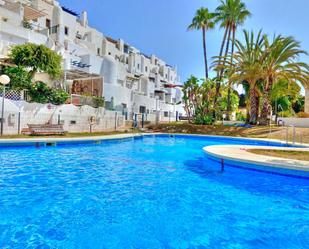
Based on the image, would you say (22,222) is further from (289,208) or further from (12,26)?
(12,26)

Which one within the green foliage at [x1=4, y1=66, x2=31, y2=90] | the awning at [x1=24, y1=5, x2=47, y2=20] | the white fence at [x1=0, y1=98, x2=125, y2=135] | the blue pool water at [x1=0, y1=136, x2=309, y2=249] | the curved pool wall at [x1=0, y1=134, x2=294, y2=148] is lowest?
the blue pool water at [x1=0, y1=136, x2=309, y2=249]

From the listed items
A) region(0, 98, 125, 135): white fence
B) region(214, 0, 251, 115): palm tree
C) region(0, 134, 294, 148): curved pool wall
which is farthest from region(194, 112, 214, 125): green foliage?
region(0, 98, 125, 135): white fence

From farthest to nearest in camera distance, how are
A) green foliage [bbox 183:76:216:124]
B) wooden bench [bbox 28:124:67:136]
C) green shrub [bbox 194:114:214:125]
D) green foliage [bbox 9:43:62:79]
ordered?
green foliage [bbox 183:76:216:124]
green shrub [bbox 194:114:214:125]
green foliage [bbox 9:43:62:79]
wooden bench [bbox 28:124:67:136]

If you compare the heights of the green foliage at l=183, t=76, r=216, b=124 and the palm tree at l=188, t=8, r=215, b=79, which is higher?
the palm tree at l=188, t=8, r=215, b=79

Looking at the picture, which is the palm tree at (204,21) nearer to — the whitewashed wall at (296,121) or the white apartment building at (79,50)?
the whitewashed wall at (296,121)

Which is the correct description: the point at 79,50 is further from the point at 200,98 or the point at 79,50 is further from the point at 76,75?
the point at 200,98

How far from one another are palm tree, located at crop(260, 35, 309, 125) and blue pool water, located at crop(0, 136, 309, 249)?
19.0 metres

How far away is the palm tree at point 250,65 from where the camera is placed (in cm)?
2461

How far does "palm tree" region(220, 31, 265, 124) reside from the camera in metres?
24.6

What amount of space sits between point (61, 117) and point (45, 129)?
8.88ft

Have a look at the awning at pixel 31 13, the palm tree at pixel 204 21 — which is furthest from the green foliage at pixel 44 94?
the palm tree at pixel 204 21

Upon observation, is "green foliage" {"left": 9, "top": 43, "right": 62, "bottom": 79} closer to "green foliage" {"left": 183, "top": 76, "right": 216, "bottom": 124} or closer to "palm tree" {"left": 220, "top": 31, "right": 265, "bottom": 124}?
"green foliage" {"left": 183, "top": 76, "right": 216, "bottom": 124}

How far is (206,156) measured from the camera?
11.4 meters

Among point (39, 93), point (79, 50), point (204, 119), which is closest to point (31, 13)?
point (79, 50)
